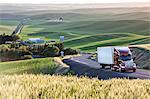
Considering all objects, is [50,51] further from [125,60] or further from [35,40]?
[125,60]

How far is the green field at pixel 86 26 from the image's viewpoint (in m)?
7.02

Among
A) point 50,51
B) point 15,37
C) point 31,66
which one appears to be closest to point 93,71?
point 50,51

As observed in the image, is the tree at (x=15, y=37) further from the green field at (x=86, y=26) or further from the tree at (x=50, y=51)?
the tree at (x=50, y=51)

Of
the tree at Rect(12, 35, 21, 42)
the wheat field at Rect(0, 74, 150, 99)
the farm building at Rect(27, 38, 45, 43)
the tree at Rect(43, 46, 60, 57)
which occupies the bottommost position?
the wheat field at Rect(0, 74, 150, 99)

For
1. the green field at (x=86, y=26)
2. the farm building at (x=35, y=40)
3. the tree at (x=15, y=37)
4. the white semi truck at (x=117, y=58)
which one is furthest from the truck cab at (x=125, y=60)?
the tree at (x=15, y=37)

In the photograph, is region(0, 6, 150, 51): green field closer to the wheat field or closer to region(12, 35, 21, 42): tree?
region(12, 35, 21, 42): tree

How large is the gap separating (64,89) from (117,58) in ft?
6.26

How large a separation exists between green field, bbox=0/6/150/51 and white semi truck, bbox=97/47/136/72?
0.33 ft

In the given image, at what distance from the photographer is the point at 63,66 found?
6984mm

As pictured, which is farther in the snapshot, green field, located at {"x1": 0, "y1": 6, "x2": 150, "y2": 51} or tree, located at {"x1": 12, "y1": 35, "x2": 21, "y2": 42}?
green field, located at {"x1": 0, "y1": 6, "x2": 150, "y2": 51}

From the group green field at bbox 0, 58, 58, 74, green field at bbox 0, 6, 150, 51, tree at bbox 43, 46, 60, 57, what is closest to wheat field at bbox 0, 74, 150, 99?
green field at bbox 0, 58, 58, 74

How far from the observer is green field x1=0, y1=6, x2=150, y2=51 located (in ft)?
23.0

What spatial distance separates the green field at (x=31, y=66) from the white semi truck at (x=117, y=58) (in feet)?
2.30

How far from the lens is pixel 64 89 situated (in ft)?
17.9
